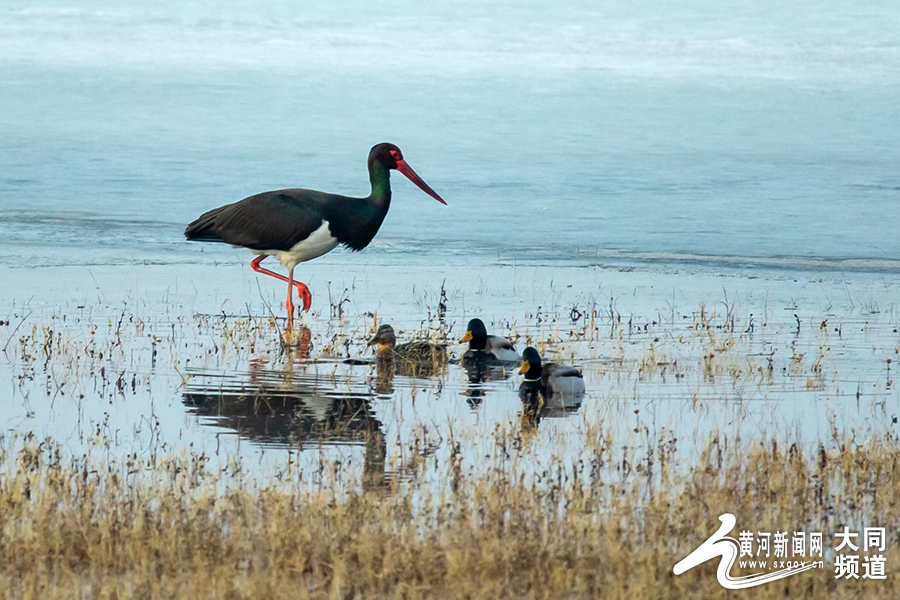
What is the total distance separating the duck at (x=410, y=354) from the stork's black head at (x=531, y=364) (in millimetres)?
847

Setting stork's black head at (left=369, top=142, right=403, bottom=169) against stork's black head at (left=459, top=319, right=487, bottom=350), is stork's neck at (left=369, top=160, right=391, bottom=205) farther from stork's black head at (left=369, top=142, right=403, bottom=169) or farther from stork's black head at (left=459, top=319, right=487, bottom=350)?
stork's black head at (left=459, top=319, right=487, bottom=350)

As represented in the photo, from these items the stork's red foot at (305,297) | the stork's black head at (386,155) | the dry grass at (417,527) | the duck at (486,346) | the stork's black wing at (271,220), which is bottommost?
the dry grass at (417,527)

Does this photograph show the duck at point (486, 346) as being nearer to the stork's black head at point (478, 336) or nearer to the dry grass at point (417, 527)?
the stork's black head at point (478, 336)

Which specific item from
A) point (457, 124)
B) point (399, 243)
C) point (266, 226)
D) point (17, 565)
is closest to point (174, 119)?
point (457, 124)

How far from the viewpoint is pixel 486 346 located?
10352 millimetres

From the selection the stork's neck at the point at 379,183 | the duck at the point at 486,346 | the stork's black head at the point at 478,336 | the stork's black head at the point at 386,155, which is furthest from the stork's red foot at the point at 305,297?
the stork's black head at the point at 478,336

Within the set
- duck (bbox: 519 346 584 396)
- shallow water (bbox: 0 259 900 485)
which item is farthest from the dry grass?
duck (bbox: 519 346 584 396)

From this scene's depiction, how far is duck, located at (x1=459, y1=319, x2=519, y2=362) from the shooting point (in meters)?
10.1

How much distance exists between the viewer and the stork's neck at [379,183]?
510 inches

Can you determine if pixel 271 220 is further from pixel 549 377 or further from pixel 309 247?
pixel 549 377

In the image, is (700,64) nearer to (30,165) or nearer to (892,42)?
(892,42)

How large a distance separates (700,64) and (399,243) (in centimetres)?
3183

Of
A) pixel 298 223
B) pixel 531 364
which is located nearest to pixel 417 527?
pixel 531 364

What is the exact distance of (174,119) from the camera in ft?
116
